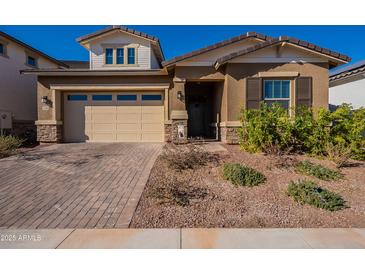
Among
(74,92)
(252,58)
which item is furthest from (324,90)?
(74,92)

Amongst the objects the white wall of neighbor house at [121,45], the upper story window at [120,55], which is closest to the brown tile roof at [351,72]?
the white wall of neighbor house at [121,45]

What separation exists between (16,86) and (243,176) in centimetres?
1430

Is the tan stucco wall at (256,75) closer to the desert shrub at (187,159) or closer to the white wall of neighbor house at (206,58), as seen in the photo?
the white wall of neighbor house at (206,58)

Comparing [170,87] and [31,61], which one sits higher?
[31,61]

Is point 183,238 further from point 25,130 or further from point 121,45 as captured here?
point 25,130

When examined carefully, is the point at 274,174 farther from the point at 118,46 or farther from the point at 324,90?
the point at 118,46

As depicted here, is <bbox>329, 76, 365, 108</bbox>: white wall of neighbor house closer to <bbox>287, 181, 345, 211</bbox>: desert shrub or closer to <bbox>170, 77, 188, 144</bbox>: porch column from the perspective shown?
<bbox>170, 77, 188, 144</bbox>: porch column

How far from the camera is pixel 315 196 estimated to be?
17.3 ft

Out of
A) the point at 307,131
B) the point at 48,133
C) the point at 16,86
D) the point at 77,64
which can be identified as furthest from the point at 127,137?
the point at 77,64

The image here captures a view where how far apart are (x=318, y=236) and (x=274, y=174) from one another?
278cm

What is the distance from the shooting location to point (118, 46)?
1418 centimetres

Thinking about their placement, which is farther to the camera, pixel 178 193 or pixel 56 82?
pixel 56 82

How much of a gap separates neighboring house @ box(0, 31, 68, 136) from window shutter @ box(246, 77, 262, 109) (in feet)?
37.3

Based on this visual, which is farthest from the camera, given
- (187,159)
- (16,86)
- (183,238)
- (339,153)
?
(16,86)
